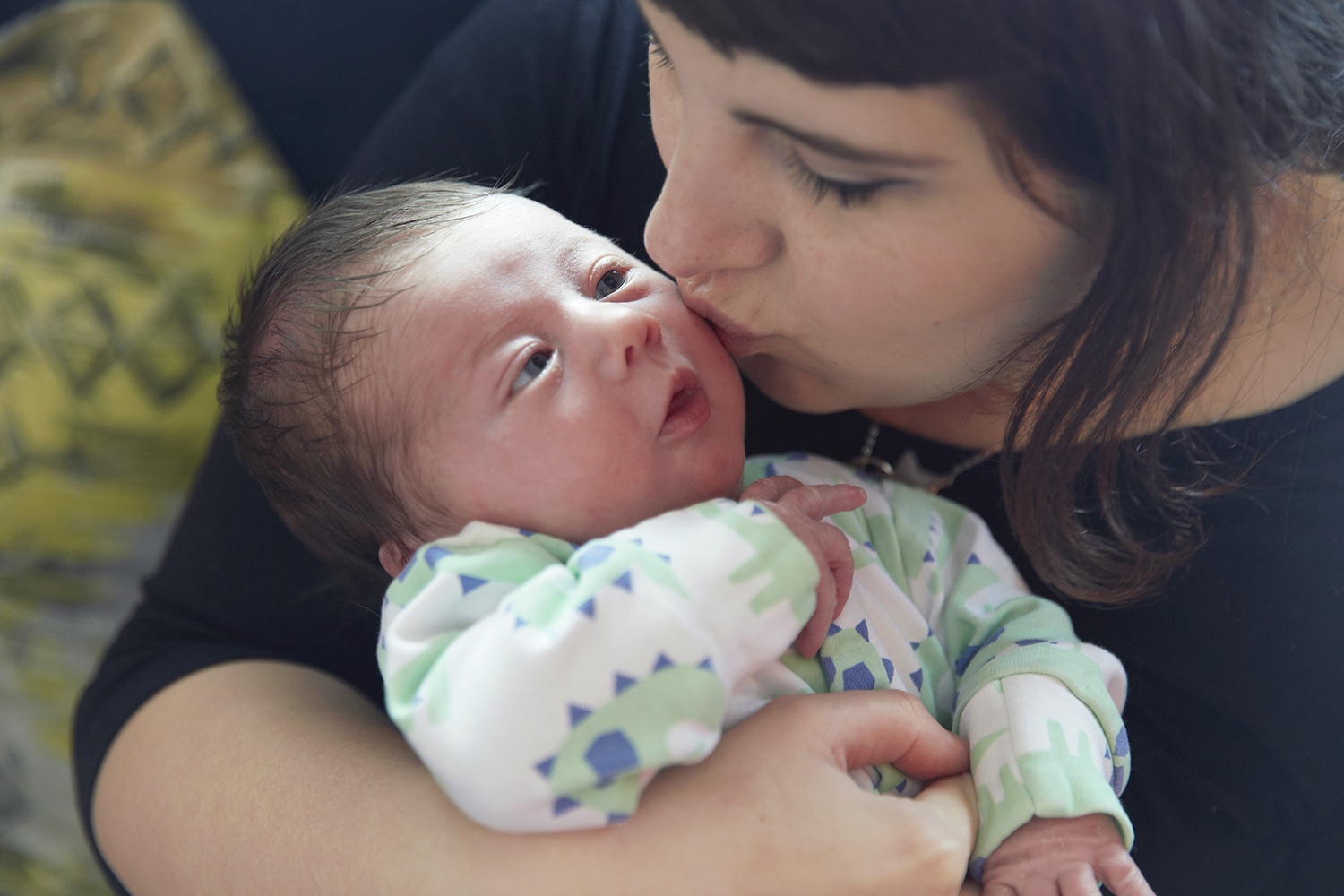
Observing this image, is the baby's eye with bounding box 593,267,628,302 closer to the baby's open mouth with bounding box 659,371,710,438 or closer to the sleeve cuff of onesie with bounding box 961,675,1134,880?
the baby's open mouth with bounding box 659,371,710,438

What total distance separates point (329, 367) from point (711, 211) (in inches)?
15.4

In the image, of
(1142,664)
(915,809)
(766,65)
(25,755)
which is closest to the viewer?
(766,65)

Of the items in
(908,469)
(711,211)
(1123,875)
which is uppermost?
(711,211)

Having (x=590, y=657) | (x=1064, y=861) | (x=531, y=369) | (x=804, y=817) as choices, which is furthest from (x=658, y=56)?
(x=1064, y=861)

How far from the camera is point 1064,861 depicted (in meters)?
0.87

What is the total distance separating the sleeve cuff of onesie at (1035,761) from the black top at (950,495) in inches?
5.6

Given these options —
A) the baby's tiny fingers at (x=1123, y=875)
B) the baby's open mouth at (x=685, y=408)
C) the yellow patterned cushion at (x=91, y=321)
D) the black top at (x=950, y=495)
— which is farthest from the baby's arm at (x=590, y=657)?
the yellow patterned cushion at (x=91, y=321)

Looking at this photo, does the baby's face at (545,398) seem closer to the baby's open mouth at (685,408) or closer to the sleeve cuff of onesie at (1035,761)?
the baby's open mouth at (685,408)

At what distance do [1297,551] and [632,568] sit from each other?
0.67 meters

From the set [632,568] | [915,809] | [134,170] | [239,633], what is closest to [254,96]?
[134,170]

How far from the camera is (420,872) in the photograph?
847mm

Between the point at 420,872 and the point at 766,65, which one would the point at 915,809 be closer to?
the point at 420,872

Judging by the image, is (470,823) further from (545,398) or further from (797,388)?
(797,388)

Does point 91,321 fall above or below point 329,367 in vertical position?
below
